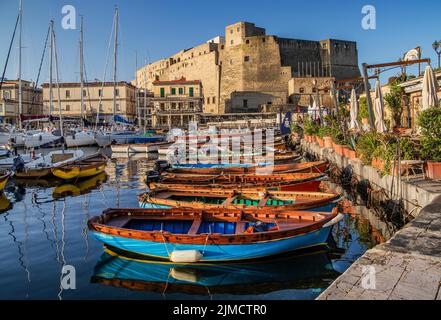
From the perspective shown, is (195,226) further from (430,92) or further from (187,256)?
(430,92)

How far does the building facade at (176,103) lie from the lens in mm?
55562

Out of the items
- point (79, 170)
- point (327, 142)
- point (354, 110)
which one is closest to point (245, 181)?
point (354, 110)

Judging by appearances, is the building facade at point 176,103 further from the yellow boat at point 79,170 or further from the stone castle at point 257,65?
the yellow boat at point 79,170

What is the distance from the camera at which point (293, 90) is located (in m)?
56.1

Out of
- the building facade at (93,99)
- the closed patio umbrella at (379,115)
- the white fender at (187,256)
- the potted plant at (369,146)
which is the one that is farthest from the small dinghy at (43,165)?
the building facade at (93,99)

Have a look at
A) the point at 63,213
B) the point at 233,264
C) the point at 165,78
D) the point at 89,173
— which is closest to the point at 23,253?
the point at 63,213

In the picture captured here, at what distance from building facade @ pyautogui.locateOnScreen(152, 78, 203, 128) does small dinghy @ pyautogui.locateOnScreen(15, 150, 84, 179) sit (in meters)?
35.2

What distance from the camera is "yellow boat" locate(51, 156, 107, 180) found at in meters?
17.4

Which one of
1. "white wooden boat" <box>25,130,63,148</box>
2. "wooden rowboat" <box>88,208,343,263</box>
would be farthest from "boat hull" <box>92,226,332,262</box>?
"white wooden boat" <box>25,130,63,148</box>

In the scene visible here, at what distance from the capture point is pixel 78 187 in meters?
16.9

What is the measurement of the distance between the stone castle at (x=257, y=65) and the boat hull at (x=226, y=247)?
51112mm

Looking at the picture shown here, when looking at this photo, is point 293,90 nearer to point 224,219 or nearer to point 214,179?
point 214,179

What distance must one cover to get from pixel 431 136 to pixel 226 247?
596 cm

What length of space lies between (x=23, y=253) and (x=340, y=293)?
707 cm
